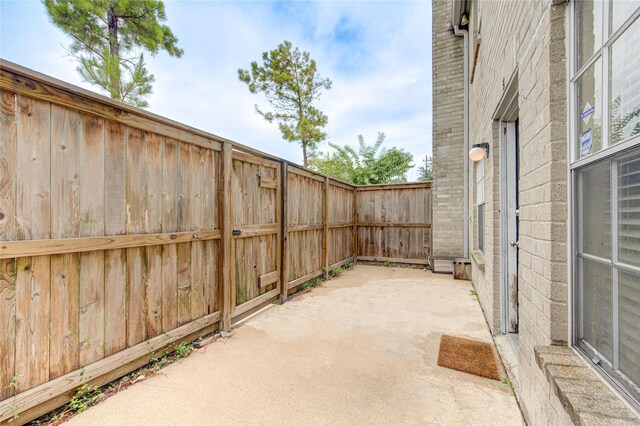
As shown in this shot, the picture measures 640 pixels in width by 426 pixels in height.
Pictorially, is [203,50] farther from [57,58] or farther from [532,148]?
[532,148]

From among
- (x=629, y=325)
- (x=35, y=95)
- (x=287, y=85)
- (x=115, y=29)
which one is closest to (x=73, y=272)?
(x=35, y=95)

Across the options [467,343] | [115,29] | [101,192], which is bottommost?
[467,343]

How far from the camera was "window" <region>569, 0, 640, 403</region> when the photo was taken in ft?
2.76

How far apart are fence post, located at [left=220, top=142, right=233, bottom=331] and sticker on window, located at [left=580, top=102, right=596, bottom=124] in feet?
8.76

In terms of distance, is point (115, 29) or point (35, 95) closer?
point (35, 95)

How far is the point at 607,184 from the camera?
0.97 metres

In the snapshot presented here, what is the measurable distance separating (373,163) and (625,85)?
9120 millimetres

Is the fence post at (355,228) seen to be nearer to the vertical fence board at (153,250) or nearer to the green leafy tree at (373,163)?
the green leafy tree at (373,163)

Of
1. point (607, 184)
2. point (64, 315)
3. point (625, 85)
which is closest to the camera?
point (625, 85)

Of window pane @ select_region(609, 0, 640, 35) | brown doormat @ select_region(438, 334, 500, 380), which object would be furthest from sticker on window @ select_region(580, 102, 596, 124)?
brown doormat @ select_region(438, 334, 500, 380)

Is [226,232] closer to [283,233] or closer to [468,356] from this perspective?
[283,233]

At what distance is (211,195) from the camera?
272 centimetres

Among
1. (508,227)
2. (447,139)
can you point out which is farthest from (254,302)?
(447,139)

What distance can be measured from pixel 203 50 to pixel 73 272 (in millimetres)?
7387
